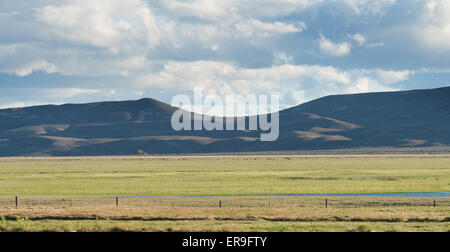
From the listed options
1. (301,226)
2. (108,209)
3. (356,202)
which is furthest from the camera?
(356,202)

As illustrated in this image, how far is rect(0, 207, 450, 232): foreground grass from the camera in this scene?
1308 inches

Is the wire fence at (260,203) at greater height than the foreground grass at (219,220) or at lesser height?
lesser

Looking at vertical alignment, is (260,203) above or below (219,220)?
below

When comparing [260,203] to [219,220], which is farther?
[260,203]

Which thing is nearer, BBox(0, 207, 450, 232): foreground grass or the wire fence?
BBox(0, 207, 450, 232): foreground grass

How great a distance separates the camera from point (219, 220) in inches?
1543

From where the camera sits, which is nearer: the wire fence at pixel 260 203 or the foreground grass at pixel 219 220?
the foreground grass at pixel 219 220

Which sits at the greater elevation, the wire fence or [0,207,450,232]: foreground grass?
[0,207,450,232]: foreground grass

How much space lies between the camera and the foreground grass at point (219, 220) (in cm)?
3322
